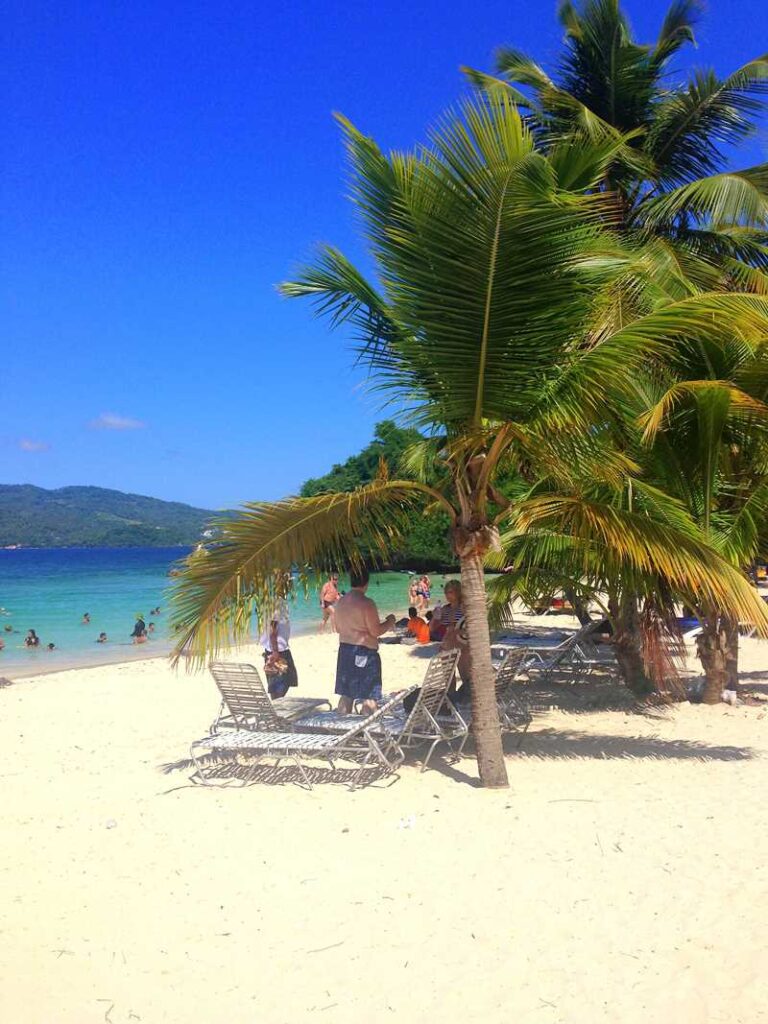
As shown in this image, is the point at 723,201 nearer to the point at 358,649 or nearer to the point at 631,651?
the point at 631,651

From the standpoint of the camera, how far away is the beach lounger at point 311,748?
20.4ft

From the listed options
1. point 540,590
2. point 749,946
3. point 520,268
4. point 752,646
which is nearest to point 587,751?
point 540,590

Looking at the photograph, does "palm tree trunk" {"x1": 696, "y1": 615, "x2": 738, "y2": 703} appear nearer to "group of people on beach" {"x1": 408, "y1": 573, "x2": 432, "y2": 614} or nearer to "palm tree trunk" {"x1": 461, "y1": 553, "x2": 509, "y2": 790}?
"palm tree trunk" {"x1": 461, "y1": 553, "x2": 509, "y2": 790}

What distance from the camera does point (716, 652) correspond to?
8820 millimetres

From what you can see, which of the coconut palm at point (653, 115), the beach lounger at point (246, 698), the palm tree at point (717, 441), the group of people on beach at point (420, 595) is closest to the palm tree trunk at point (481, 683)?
the beach lounger at point (246, 698)

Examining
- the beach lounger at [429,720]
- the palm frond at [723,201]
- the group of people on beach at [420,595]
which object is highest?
the palm frond at [723,201]

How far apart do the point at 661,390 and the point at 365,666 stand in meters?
3.79

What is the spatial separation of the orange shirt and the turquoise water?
2.60 m

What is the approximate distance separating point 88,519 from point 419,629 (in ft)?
503

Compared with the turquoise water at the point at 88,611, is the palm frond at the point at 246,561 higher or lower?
higher

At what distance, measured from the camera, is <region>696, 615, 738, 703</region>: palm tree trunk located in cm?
865

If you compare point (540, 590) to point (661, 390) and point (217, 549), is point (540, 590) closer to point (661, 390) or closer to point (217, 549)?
point (661, 390)

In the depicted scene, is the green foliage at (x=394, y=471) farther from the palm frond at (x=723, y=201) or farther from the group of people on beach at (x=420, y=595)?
the palm frond at (x=723, y=201)

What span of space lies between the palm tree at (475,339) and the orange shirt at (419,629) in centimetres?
1005
